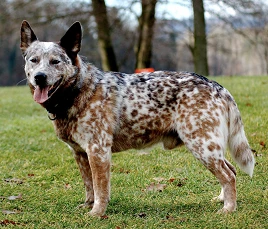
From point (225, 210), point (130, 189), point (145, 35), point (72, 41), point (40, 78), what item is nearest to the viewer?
point (40, 78)

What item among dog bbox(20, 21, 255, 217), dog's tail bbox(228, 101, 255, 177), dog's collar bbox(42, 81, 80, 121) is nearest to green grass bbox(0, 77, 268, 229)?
dog bbox(20, 21, 255, 217)

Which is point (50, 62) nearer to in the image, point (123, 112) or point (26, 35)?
point (26, 35)

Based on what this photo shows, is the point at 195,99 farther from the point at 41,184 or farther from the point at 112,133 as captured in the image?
the point at 41,184

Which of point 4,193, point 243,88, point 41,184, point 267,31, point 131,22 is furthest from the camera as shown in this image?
point 267,31

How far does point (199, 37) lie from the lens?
18656 millimetres

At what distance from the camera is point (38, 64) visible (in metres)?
4.68

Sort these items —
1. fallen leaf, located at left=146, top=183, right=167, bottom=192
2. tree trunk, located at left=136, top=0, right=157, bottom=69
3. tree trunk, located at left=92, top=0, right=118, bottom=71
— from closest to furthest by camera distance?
1. fallen leaf, located at left=146, top=183, right=167, bottom=192
2. tree trunk, located at left=92, top=0, right=118, bottom=71
3. tree trunk, located at left=136, top=0, right=157, bottom=69

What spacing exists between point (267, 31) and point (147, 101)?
25249 mm

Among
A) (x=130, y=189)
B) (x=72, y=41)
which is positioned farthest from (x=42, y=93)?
(x=130, y=189)

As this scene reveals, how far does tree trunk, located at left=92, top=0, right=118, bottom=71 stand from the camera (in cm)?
1952

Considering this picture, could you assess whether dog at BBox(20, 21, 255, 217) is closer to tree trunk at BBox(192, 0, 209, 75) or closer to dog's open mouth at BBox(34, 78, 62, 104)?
dog's open mouth at BBox(34, 78, 62, 104)

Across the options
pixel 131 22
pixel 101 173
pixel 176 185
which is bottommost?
pixel 131 22

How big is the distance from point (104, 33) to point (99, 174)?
1572 centimetres

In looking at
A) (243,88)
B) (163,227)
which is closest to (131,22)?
(243,88)
